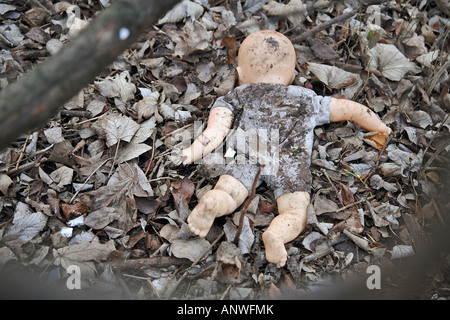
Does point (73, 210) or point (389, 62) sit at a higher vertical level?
point (389, 62)

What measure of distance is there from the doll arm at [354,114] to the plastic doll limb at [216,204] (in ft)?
3.24

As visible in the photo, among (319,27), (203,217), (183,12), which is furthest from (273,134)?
(183,12)

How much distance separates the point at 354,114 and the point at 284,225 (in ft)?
3.73

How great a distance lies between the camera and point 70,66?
1177 millimetres

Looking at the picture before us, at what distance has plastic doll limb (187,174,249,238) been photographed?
2309 millimetres

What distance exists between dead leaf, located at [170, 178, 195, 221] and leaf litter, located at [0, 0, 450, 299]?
Result: 1 cm

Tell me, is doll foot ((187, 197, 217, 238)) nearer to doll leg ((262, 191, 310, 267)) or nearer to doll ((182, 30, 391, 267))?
doll ((182, 30, 391, 267))

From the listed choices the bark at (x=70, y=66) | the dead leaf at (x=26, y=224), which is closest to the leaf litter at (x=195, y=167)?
the dead leaf at (x=26, y=224)

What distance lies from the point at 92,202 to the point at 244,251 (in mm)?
1132

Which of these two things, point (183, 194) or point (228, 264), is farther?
point (183, 194)

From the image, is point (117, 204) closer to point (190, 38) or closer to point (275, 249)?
point (275, 249)

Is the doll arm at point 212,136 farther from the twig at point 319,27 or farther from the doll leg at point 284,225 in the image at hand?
the twig at point 319,27

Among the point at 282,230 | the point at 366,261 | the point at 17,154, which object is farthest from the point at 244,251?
the point at 17,154

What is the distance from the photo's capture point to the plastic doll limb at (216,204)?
2309mm
